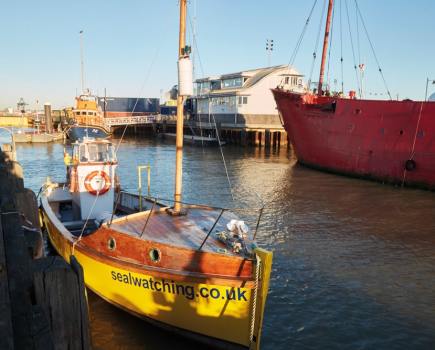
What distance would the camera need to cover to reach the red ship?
2278 cm

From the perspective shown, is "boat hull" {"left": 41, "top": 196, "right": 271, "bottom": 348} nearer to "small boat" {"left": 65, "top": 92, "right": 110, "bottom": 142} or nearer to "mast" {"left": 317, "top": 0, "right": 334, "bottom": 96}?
"mast" {"left": 317, "top": 0, "right": 334, "bottom": 96}

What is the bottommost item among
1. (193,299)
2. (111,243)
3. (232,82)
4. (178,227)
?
(193,299)

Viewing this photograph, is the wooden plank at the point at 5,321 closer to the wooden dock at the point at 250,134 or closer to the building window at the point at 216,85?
the wooden dock at the point at 250,134

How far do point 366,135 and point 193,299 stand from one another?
73.0 ft

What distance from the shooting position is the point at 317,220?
1675cm

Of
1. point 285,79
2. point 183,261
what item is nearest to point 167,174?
point 183,261

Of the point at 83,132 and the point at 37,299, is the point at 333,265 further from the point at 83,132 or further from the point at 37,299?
the point at 83,132

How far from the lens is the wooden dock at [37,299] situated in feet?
7.93

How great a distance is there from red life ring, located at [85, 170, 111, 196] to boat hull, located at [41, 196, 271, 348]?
158 inches

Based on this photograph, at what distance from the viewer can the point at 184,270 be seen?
22.7 feet

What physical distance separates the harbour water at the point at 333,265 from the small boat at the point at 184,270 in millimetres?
840

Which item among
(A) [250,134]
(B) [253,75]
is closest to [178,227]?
(A) [250,134]

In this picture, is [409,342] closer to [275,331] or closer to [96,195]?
[275,331]

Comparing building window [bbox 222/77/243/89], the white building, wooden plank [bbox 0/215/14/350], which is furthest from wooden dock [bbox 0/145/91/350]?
building window [bbox 222/77/243/89]
